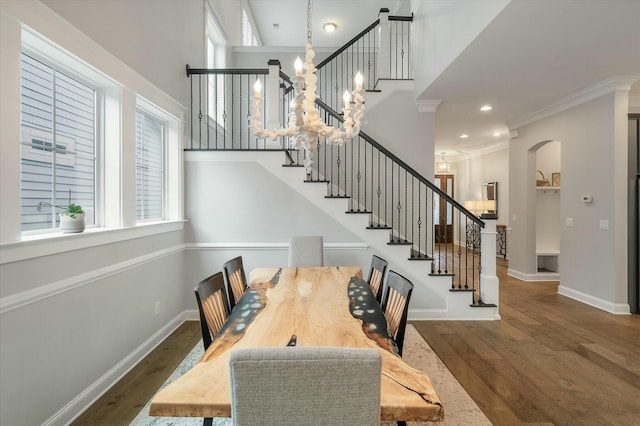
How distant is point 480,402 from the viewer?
89.9 inches

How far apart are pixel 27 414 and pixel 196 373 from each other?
4.58 ft

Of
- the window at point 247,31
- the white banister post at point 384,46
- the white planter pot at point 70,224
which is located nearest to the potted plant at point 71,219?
the white planter pot at point 70,224

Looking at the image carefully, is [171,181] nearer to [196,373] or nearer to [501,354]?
[196,373]

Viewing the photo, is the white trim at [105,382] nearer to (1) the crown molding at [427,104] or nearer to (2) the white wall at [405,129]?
(2) the white wall at [405,129]

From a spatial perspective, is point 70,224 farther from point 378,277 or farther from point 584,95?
point 584,95

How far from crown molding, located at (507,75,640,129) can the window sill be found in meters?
5.70

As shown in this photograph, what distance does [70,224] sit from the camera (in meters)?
2.10

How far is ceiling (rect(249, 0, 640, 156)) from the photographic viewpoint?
2.61m

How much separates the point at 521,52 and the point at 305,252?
301 cm

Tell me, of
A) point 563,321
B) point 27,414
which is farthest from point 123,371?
point 563,321

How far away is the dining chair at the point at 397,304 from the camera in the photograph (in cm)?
176

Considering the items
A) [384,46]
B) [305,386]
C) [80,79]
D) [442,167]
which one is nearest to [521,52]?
[384,46]

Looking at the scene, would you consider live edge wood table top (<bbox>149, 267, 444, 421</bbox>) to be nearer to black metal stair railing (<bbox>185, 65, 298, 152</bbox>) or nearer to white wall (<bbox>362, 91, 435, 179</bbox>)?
black metal stair railing (<bbox>185, 65, 298, 152</bbox>)

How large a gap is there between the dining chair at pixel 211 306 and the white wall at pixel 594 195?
4.88 m
